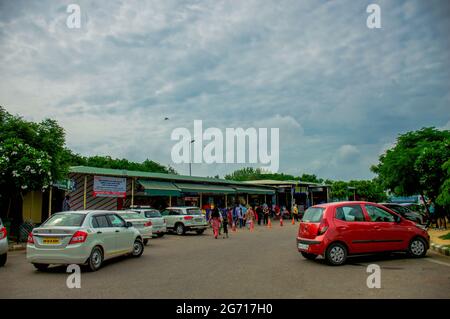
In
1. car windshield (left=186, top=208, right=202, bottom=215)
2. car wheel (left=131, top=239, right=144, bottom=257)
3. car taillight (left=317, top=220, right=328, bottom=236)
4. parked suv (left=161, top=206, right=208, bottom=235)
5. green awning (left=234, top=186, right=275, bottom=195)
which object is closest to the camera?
car taillight (left=317, top=220, right=328, bottom=236)

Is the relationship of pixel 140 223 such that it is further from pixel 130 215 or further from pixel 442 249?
pixel 442 249

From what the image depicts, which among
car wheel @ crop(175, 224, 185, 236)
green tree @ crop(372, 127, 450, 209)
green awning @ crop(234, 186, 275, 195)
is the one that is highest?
green tree @ crop(372, 127, 450, 209)

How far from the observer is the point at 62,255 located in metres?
9.34

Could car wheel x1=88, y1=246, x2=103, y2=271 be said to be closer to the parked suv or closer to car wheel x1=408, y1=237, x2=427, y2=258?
car wheel x1=408, y1=237, x2=427, y2=258

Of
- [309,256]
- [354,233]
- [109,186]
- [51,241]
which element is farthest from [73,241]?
[109,186]

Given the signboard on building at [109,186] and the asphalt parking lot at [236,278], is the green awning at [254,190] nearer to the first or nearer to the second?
the signboard on building at [109,186]

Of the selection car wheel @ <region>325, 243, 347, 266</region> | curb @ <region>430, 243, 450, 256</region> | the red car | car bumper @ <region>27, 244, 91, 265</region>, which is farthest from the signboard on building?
curb @ <region>430, 243, 450, 256</region>

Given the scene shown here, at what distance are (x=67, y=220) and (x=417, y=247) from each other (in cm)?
999

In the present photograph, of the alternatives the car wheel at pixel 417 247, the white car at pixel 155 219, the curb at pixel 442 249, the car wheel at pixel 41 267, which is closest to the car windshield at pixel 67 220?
the car wheel at pixel 41 267

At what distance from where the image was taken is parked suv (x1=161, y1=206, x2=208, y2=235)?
2172 cm

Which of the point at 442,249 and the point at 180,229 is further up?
the point at 442,249

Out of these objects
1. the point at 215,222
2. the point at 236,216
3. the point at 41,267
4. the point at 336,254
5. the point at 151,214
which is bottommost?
the point at 236,216

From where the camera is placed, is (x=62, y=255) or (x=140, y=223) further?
(x=140, y=223)

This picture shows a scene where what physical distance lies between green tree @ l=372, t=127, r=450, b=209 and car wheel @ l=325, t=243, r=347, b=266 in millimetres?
11586
